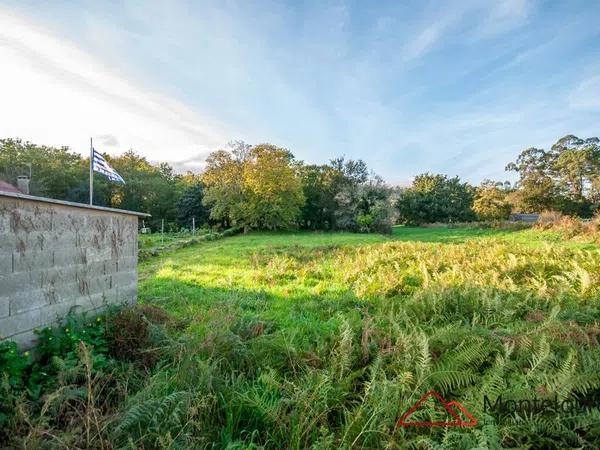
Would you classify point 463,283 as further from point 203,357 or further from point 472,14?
point 472,14

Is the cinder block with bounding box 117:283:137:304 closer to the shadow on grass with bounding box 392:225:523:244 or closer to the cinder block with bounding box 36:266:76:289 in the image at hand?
the cinder block with bounding box 36:266:76:289

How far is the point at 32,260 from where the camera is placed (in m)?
3.51

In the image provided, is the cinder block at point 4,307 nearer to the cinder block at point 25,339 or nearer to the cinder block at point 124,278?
the cinder block at point 25,339

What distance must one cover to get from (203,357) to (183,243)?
17.6m

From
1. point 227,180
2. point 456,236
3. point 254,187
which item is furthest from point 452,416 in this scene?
point 227,180

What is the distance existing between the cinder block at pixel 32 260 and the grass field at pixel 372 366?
182cm

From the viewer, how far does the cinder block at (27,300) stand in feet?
10.7

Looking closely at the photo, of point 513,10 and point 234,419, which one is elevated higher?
point 513,10

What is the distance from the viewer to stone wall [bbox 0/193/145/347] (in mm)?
3236

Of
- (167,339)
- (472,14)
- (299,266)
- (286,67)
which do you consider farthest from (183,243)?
(472,14)

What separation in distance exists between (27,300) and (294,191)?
30206mm

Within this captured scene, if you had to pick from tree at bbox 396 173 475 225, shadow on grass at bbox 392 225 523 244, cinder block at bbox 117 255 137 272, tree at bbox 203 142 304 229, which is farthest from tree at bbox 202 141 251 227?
cinder block at bbox 117 255 137 272

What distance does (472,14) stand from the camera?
7613 mm

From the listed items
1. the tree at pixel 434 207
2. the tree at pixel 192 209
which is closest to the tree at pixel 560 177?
the tree at pixel 434 207
